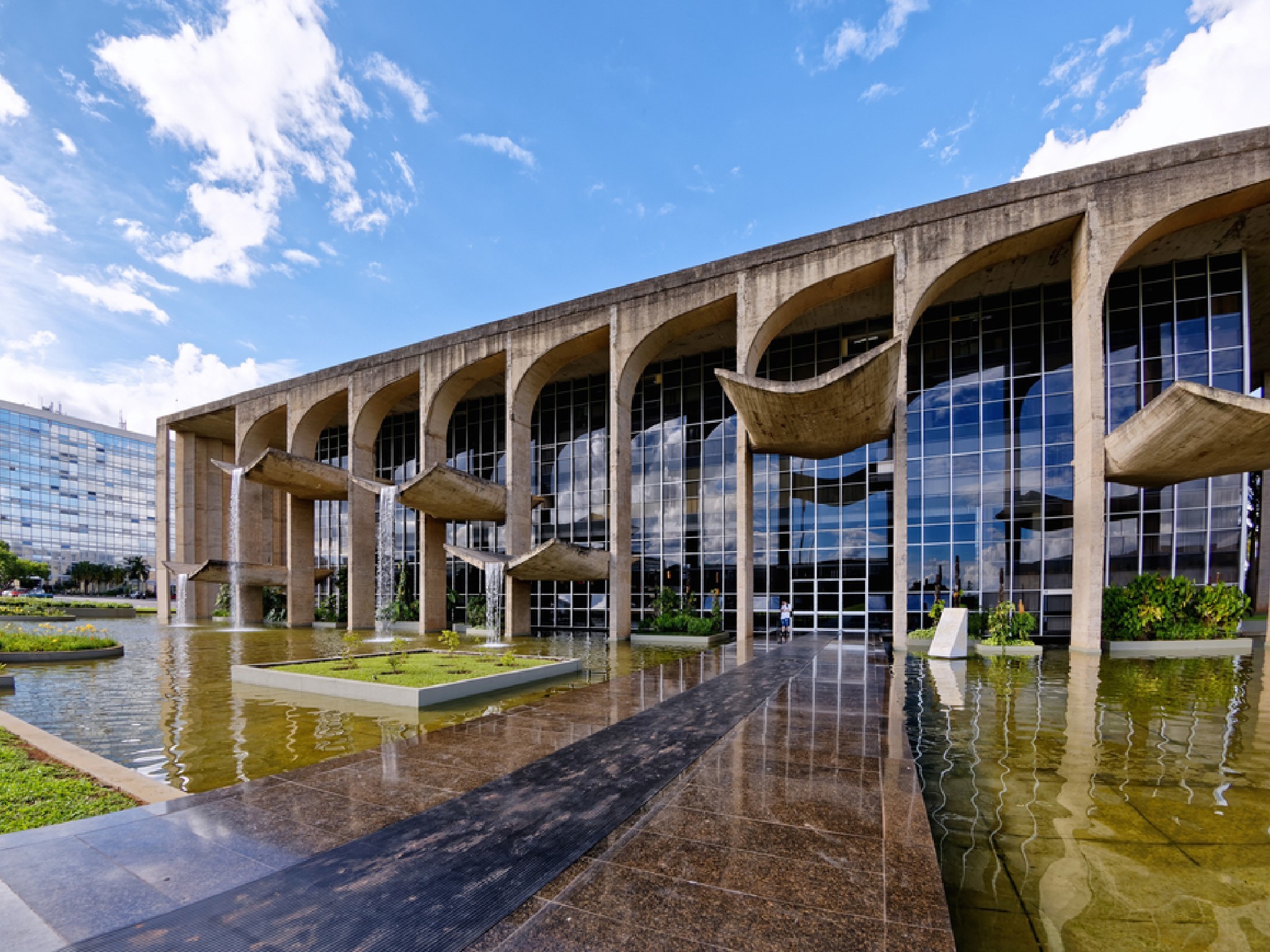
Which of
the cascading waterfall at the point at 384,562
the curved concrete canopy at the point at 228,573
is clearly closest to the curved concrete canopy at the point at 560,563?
the cascading waterfall at the point at 384,562

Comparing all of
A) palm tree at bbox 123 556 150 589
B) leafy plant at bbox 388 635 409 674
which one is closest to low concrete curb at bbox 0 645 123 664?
leafy plant at bbox 388 635 409 674

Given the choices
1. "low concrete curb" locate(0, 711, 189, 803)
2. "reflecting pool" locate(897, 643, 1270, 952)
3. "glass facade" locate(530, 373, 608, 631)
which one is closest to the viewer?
"reflecting pool" locate(897, 643, 1270, 952)

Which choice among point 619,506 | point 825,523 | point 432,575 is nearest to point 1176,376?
point 825,523

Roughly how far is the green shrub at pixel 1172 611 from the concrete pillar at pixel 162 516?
141 ft

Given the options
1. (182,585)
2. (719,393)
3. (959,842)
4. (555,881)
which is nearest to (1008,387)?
(719,393)

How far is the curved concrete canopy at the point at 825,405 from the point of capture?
14.6 metres

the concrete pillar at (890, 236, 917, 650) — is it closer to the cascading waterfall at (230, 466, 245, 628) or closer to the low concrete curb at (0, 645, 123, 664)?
the low concrete curb at (0, 645, 123, 664)

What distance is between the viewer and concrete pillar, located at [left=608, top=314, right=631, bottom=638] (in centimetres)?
2148

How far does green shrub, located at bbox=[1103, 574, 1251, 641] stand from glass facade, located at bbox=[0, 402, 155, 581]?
11959 centimetres

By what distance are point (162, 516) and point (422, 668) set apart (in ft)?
106

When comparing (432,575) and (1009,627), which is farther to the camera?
(432,575)

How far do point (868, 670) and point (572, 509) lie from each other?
18.7 metres

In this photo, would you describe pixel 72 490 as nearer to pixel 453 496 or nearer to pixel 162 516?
pixel 162 516

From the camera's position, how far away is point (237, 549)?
2916 centimetres
